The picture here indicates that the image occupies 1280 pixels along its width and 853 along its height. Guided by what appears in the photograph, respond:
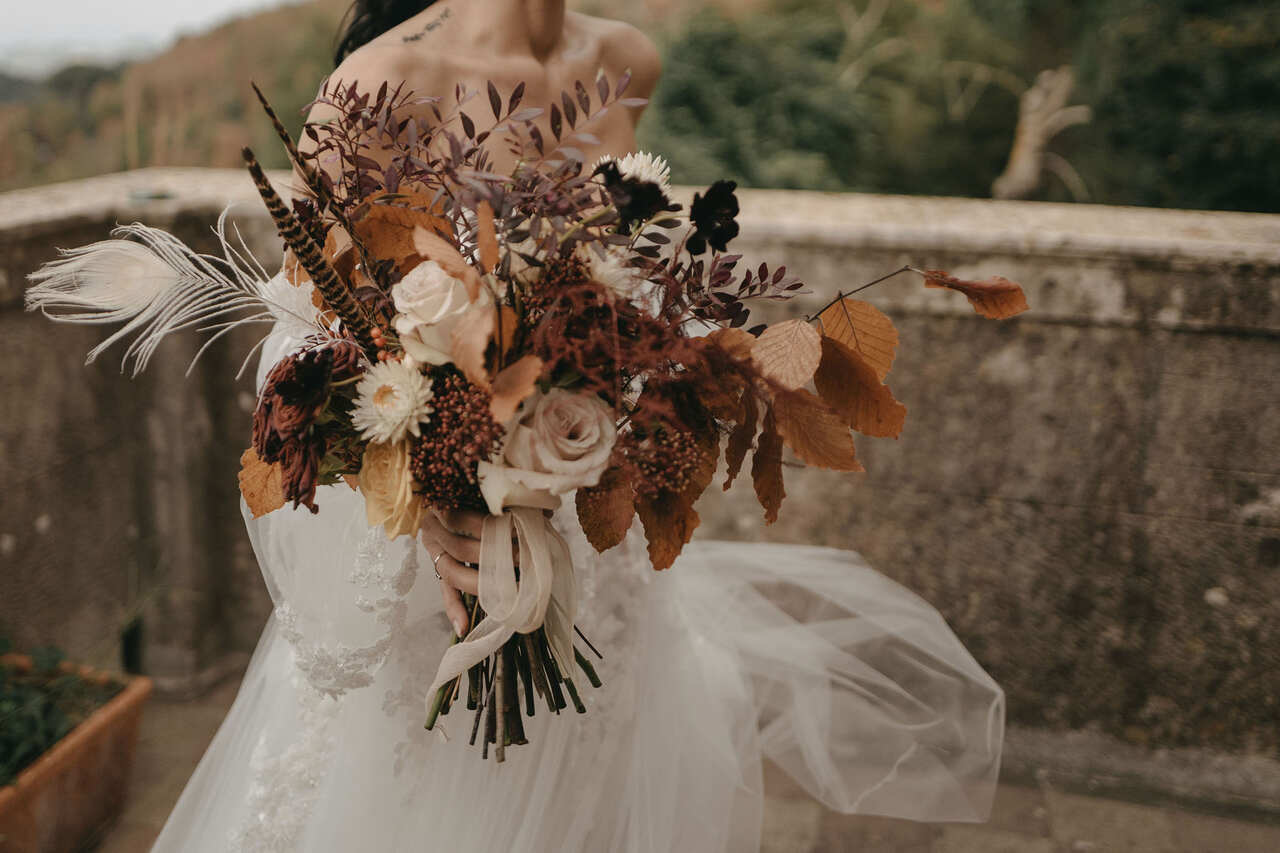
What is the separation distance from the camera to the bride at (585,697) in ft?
5.31

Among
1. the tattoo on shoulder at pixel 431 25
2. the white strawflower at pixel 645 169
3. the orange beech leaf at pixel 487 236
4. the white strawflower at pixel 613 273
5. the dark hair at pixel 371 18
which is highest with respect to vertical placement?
the dark hair at pixel 371 18

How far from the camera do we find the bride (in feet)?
5.31

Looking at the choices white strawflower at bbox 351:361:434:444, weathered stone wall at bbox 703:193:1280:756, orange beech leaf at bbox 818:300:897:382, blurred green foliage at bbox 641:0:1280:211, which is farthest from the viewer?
blurred green foliage at bbox 641:0:1280:211

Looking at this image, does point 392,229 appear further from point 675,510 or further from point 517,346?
point 675,510

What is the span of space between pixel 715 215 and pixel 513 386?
1.17 ft

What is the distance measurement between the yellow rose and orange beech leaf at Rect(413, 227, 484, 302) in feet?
0.82

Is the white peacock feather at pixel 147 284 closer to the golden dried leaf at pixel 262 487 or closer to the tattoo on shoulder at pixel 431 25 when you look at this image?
the golden dried leaf at pixel 262 487

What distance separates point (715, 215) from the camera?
121cm

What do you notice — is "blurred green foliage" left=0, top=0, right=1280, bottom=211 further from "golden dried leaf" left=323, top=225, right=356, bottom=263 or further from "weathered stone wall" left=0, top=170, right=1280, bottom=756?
"golden dried leaf" left=323, top=225, right=356, bottom=263

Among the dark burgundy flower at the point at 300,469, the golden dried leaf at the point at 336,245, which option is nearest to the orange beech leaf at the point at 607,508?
the dark burgundy flower at the point at 300,469

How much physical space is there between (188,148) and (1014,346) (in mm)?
5459

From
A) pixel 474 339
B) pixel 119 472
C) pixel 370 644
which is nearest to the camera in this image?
pixel 474 339

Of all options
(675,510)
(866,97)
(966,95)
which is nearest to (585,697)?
(675,510)

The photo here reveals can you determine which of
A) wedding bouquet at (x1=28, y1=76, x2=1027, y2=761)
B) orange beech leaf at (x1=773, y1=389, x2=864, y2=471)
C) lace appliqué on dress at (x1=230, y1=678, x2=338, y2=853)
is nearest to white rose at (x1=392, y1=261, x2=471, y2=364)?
wedding bouquet at (x1=28, y1=76, x2=1027, y2=761)
